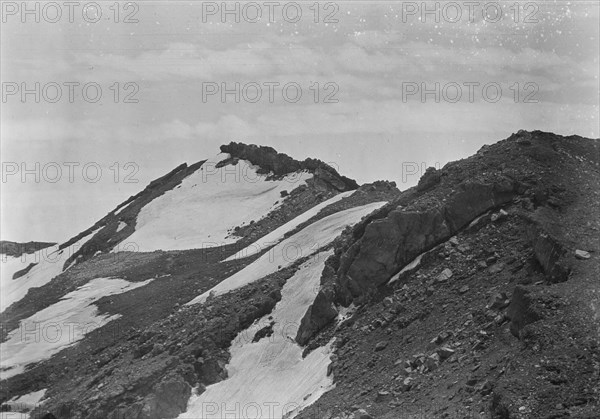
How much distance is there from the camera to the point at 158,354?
46094mm

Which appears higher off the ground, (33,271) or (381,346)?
(381,346)

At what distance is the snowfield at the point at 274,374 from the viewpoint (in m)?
38.3

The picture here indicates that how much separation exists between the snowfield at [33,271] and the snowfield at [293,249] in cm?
3328

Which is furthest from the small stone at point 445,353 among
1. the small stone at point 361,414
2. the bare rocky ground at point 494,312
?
the small stone at point 361,414

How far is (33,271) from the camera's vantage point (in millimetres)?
95000

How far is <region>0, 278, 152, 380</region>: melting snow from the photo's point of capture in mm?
58438

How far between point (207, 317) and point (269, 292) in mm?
4099

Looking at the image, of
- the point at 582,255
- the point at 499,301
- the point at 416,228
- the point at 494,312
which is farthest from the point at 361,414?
the point at 416,228

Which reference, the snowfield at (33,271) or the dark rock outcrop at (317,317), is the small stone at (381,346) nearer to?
the dark rock outcrop at (317,317)

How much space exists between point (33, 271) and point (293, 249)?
163 ft

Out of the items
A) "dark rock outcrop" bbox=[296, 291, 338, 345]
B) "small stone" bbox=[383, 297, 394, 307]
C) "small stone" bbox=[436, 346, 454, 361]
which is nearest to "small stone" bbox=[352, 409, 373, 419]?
"small stone" bbox=[436, 346, 454, 361]

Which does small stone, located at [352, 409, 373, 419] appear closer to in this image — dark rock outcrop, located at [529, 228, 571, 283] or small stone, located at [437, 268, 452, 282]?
dark rock outcrop, located at [529, 228, 571, 283]

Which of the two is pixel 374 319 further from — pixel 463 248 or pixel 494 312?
pixel 494 312

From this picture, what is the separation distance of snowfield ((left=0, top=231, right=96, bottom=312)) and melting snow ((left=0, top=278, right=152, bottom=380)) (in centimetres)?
1352
